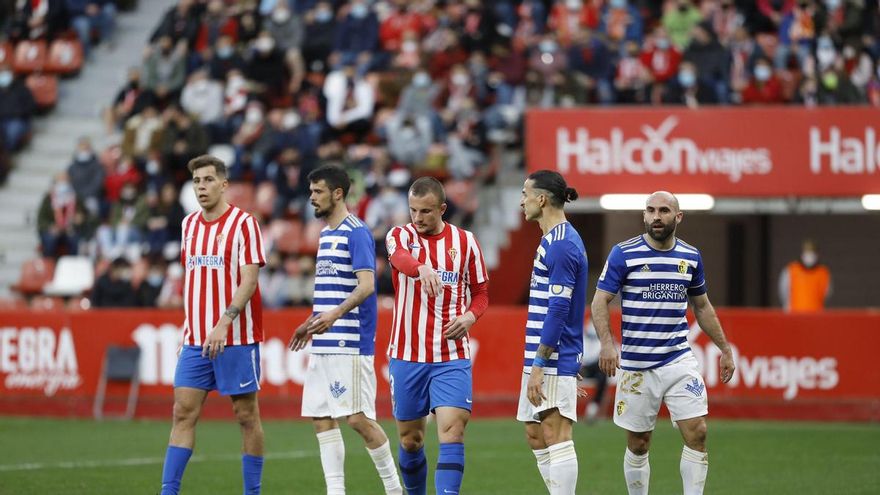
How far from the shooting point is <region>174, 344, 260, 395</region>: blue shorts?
10758mm

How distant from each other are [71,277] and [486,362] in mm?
7691

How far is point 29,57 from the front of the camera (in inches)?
1141

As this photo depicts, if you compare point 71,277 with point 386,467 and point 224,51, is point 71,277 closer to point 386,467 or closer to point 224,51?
point 224,51

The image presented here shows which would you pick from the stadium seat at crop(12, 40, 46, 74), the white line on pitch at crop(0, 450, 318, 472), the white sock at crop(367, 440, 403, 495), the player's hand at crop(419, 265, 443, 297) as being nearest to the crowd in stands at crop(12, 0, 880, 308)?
the stadium seat at crop(12, 40, 46, 74)

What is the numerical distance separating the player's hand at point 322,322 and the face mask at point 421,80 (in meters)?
14.3

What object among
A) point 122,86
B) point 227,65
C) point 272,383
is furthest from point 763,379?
point 122,86

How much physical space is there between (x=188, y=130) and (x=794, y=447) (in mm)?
12651

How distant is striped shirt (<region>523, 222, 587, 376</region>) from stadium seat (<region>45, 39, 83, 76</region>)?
68.7 feet

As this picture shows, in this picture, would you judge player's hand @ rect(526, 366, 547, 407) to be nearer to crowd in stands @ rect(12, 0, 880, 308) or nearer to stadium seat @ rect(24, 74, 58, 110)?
crowd in stands @ rect(12, 0, 880, 308)

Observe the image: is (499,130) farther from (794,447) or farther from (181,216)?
(794,447)

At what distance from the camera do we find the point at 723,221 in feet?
87.7

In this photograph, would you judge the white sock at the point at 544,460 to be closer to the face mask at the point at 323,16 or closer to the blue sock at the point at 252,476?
the blue sock at the point at 252,476

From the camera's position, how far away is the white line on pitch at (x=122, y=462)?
1427cm

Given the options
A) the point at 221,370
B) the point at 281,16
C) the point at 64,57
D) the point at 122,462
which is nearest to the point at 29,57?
the point at 64,57
